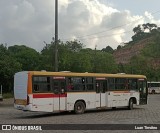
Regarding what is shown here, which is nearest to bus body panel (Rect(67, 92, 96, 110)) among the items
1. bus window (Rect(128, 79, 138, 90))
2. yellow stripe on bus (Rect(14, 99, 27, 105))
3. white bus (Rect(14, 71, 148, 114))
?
white bus (Rect(14, 71, 148, 114))

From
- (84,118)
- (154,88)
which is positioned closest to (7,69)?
(84,118)

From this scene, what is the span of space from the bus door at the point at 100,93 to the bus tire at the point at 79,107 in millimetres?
1420

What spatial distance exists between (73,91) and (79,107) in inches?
45.7

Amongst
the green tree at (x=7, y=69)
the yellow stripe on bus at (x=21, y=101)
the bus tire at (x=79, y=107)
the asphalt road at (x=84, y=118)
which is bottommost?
the asphalt road at (x=84, y=118)

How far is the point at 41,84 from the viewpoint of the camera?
23.0 m

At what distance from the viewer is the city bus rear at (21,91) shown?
2239 cm

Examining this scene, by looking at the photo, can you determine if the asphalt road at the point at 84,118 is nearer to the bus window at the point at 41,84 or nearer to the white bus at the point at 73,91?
the white bus at the point at 73,91

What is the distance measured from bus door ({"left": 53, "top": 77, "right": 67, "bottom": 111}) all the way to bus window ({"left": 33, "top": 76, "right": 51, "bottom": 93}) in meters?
0.54

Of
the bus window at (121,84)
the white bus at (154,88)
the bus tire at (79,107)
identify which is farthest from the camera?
the white bus at (154,88)

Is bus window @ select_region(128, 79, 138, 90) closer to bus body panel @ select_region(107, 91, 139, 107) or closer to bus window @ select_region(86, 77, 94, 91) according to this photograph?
bus body panel @ select_region(107, 91, 139, 107)

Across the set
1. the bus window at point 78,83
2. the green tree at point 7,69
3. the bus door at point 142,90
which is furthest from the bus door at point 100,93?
the green tree at point 7,69

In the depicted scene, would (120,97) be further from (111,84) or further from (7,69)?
(7,69)

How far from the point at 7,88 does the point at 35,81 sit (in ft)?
130

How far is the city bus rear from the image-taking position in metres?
22.4
